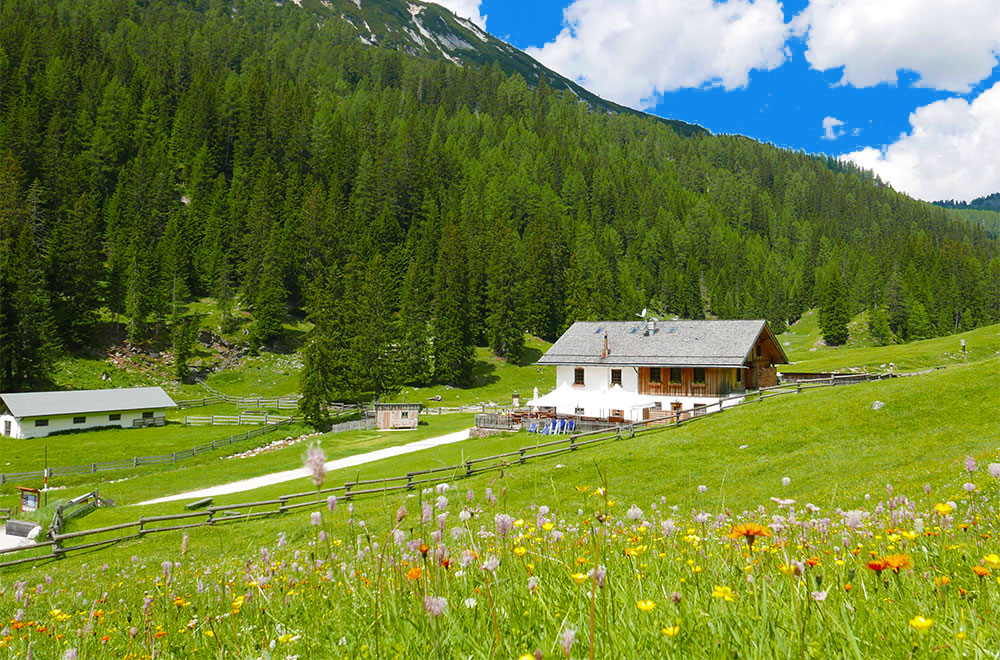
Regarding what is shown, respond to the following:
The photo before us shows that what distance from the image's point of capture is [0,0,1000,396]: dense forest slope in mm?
79062

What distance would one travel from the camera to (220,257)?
9825cm

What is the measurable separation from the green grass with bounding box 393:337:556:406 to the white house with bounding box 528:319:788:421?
82.5 ft

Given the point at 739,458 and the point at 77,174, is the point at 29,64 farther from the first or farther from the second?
the point at 739,458

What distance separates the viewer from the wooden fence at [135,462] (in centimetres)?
3781

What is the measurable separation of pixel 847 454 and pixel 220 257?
10245cm

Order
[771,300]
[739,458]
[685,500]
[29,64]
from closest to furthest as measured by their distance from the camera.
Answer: [685,500]
[739,458]
[29,64]
[771,300]

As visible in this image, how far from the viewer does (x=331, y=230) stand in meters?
112

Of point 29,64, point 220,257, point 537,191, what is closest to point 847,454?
point 220,257

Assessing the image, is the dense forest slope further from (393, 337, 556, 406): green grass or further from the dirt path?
the dirt path

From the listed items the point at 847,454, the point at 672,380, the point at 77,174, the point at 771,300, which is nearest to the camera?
the point at 847,454

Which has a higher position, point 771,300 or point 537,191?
point 537,191

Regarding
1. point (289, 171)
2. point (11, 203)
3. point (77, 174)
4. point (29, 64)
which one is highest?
point (29, 64)

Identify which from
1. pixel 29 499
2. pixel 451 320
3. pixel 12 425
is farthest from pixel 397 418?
pixel 12 425

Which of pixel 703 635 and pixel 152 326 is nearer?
pixel 703 635
